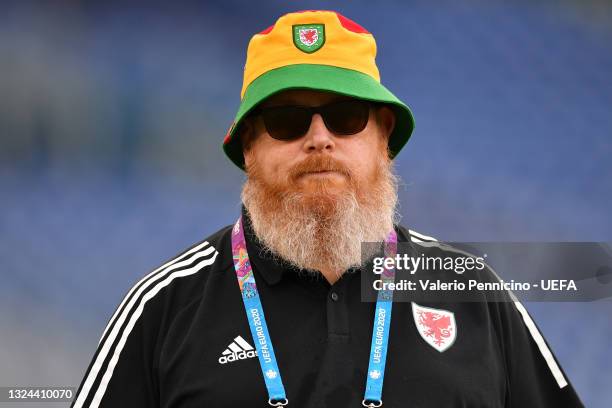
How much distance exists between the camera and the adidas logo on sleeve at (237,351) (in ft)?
7.61

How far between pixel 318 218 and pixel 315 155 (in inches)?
9.5

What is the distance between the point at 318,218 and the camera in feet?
8.63

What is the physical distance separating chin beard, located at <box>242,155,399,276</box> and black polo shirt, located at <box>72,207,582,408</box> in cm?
6

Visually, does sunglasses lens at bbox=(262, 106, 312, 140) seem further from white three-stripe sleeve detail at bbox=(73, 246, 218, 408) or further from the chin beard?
white three-stripe sleeve detail at bbox=(73, 246, 218, 408)

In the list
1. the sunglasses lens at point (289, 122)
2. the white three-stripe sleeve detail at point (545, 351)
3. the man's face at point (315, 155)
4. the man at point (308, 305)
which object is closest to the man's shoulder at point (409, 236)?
the man at point (308, 305)

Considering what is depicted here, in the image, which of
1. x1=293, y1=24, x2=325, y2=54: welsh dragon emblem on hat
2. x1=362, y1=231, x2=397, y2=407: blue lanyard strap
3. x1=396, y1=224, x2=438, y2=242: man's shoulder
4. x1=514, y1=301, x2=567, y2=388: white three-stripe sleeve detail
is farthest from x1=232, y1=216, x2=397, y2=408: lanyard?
x1=293, y1=24, x2=325, y2=54: welsh dragon emblem on hat

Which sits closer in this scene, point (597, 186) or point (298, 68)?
point (298, 68)

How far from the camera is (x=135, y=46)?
3.71 meters

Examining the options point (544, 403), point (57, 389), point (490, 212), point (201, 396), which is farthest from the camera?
point (490, 212)

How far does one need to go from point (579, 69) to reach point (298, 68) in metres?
2.04

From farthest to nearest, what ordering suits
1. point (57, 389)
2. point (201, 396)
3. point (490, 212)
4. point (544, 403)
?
point (490, 212) → point (57, 389) → point (544, 403) → point (201, 396)

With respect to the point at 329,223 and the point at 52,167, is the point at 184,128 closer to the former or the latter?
the point at 52,167

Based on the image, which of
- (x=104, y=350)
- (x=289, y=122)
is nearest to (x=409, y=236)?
(x=289, y=122)

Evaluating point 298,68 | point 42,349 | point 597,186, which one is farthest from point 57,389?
point 597,186
